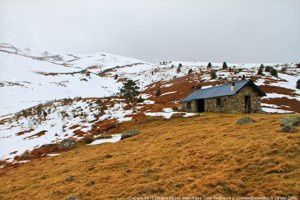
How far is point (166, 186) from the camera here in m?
16.4

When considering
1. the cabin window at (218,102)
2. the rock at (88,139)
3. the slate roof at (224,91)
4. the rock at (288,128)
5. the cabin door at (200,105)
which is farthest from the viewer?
the cabin door at (200,105)

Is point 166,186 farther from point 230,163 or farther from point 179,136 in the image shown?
point 179,136

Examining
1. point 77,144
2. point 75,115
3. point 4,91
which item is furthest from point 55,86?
point 77,144

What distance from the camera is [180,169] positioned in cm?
1895

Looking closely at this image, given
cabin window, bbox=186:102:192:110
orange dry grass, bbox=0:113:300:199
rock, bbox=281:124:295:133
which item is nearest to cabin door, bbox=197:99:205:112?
cabin window, bbox=186:102:192:110

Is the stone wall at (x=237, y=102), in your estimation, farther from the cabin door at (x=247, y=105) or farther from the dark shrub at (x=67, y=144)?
the dark shrub at (x=67, y=144)

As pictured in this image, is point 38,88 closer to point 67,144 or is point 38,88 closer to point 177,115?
point 67,144

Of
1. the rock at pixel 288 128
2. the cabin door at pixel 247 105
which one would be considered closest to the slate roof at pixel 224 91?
the cabin door at pixel 247 105

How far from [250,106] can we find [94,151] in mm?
24514

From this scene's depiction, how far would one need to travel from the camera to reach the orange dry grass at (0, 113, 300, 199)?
50.2ft

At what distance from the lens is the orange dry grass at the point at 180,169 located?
50.2 feet

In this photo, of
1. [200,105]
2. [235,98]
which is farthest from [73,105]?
[235,98]

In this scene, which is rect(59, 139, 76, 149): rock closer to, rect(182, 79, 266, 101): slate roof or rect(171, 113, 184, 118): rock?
rect(171, 113, 184, 118): rock

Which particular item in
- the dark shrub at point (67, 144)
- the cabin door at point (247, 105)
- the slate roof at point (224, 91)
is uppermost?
the slate roof at point (224, 91)
